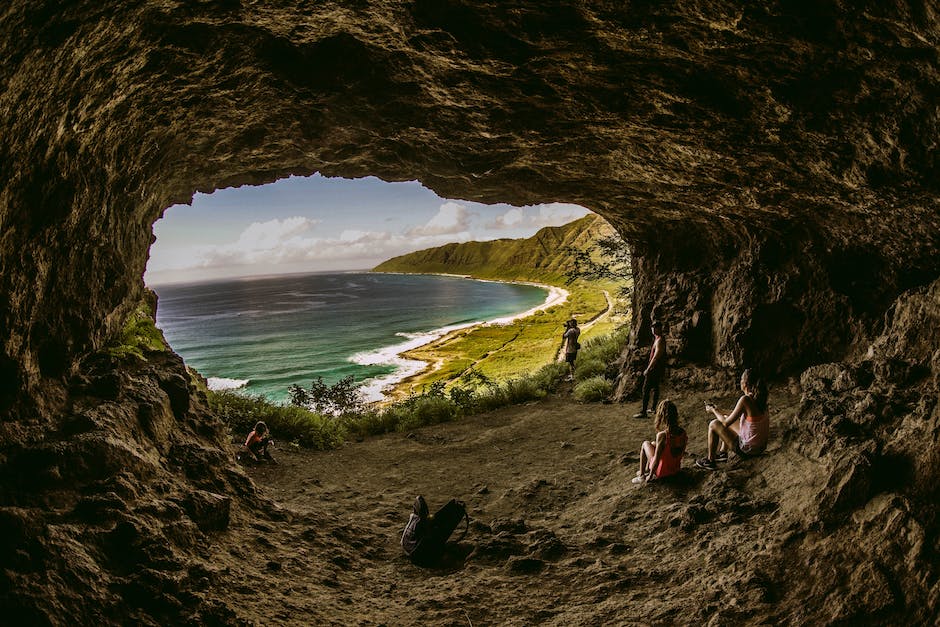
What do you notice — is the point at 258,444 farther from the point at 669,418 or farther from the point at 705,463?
the point at 705,463

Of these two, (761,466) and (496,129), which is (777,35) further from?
(761,466)

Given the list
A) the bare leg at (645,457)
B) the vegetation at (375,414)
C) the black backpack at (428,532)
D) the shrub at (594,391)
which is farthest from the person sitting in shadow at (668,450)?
the vegetation at (375,414)

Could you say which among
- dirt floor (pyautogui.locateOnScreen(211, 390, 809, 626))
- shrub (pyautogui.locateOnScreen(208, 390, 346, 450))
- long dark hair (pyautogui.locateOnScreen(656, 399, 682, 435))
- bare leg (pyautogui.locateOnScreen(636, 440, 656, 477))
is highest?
long dark hair (pyautogui.locateOnScreen(656, 399, 682, 435))

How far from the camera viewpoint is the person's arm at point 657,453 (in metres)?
5.99

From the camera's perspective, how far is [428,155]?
7.38m

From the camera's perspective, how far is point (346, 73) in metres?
5.15

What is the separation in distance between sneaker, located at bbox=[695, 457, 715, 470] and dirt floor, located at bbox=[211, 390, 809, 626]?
10 centimetres

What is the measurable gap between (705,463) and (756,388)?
1218 mm

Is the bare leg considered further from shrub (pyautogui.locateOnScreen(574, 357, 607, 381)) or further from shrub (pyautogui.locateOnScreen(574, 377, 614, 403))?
shrub (pyautogui.locateOnScreen(574, 357, 607, 381))

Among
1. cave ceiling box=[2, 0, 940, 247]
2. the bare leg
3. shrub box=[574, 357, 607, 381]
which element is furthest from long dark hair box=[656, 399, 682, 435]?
shrub box=[574, 357, 607, 381]

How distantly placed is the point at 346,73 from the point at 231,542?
5084 millimetres

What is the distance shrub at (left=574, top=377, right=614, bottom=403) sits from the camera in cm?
1189

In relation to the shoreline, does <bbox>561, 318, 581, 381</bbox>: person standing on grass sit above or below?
above

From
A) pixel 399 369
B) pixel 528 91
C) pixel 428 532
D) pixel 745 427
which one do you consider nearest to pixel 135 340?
pixel 428 532
